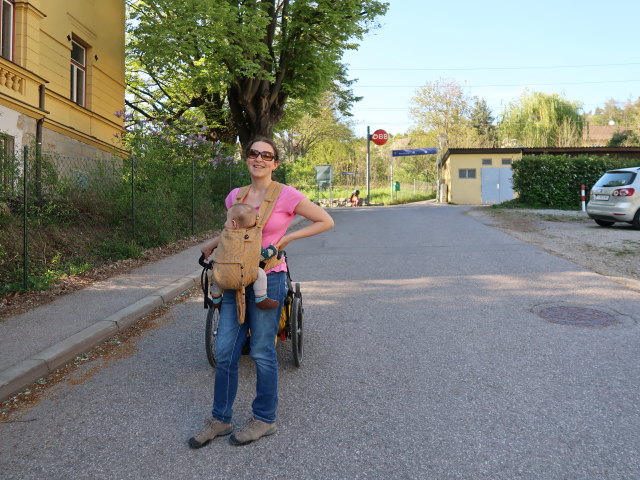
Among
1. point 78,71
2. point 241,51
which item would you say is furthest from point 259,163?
point 241,51

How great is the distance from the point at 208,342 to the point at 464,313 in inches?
123

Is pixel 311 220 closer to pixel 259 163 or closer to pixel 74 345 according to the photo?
pixel 259 163

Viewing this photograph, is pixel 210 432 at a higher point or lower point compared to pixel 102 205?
lower

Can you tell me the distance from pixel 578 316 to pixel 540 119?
49.4 m

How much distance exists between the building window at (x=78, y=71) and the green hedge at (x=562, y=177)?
1843 cm

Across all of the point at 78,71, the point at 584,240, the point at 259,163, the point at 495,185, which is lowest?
the point at 584,240

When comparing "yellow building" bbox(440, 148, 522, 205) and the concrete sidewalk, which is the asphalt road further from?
"yellow building" bbox(440, 148, 522, 205)

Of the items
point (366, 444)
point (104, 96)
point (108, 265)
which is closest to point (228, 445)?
point (366, 444)

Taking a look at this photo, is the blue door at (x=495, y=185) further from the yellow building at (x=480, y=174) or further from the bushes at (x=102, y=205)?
the bushes at (x=102, y=205)

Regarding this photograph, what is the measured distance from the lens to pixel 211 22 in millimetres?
17531

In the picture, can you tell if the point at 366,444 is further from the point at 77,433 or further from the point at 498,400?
the point at 77,433

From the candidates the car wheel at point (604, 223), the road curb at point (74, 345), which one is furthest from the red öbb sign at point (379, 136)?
the road curb at point (74, 345)

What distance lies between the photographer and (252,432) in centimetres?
321

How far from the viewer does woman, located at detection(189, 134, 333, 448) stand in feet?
10.5
